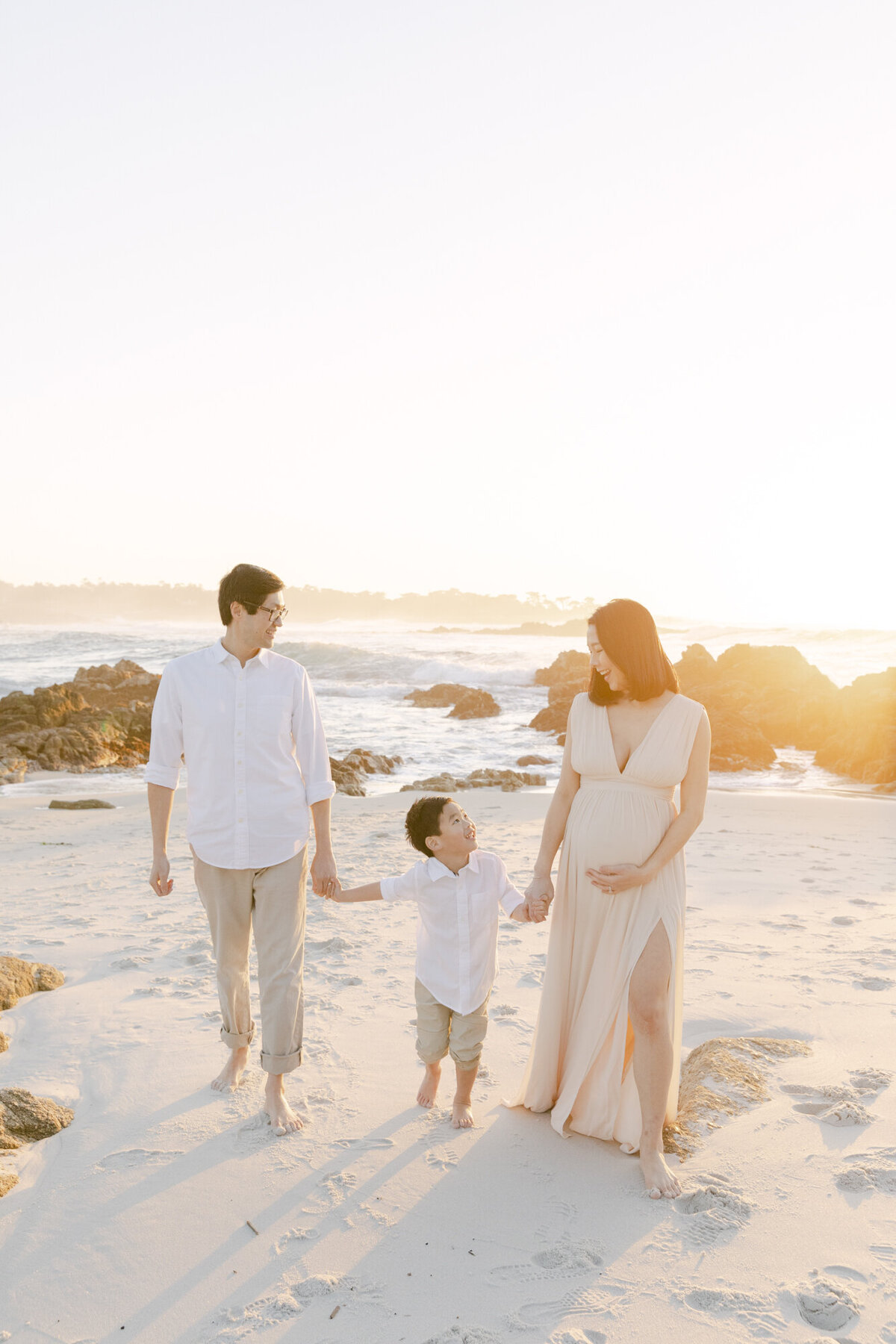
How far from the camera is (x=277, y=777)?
3.07 metres

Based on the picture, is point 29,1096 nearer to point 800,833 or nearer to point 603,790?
point 603,790

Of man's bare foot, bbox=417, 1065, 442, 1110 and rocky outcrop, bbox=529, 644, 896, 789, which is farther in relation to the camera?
rocky outcrop, bbox=529, 644, 896, 789

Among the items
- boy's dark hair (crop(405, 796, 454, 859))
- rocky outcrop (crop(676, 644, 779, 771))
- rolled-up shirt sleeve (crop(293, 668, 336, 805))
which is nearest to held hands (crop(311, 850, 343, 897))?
rolled-up shirt sleeve (crop(293, 668, 336, 805))

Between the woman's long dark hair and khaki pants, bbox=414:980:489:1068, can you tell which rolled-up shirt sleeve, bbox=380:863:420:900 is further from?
the woman's long dark hair

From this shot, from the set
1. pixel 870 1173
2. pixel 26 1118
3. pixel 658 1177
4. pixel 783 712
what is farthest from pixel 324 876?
pixel 783 712

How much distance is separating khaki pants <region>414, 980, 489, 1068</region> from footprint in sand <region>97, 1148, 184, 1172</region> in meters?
0.90

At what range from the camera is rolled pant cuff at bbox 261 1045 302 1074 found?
3135 millimetres

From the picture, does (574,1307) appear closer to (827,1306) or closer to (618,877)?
(827,1306)

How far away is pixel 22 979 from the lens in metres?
4.43

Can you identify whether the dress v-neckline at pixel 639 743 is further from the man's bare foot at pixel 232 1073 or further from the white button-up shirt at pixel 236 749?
the man's bare foot at pixel 232 1073

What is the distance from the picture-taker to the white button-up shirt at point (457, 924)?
3068 mm

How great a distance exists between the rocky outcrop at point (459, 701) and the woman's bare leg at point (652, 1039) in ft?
60.6

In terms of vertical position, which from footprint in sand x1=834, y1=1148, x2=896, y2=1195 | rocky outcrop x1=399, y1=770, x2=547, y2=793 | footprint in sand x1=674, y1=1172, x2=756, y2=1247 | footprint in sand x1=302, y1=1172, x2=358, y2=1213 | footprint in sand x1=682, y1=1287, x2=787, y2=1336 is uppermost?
footprint in sand x1=834, y1=1148, x2=896, y2=1195

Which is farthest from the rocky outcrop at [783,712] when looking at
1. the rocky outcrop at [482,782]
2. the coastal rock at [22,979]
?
the coastal rock at [22,979]
